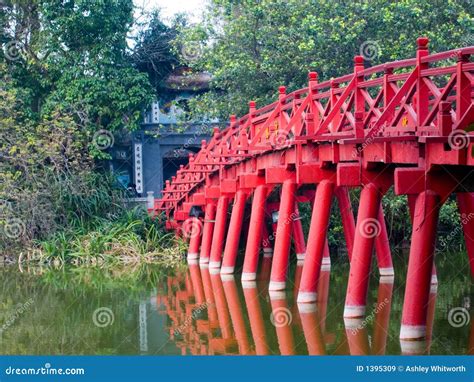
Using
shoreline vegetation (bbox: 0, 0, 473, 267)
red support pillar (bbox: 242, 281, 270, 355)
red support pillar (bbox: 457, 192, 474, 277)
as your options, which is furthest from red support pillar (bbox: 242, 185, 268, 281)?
shoreline vegetation (bbox: 0, 0, 473, 267)

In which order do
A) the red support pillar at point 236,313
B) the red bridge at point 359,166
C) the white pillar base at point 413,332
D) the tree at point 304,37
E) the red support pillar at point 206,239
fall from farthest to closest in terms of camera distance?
1. the tree at point 304,37
2. the red support pillar at point 206,239
3. the red support pillar at point 236,313
4. the white pillar base at point 413,332
5. the red bridge at point 359,166

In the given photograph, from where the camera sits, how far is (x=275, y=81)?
30344mm

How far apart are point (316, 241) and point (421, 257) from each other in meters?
4.20

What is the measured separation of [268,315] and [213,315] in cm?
121

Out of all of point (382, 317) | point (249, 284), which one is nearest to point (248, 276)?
point (249, 284)

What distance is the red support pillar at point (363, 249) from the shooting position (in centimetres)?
1538

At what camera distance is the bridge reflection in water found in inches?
570

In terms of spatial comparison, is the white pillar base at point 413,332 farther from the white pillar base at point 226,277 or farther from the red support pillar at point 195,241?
the red support pillar at point 195,241

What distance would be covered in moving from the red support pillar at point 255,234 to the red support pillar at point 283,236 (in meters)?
1.74

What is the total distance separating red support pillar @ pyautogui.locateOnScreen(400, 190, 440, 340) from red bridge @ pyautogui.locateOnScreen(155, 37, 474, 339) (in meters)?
0.01

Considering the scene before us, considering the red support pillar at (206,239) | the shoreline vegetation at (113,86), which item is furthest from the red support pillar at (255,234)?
the shoreline vegetation at (113,86)

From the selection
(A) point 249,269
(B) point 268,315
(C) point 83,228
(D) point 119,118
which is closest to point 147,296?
(A) point 249,269

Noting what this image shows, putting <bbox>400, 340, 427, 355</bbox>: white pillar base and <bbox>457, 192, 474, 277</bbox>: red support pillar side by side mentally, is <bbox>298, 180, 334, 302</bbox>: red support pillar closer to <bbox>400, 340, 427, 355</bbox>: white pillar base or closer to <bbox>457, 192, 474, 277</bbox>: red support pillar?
<bbox>457, 192, 474, 277</bbox>: red support pillar

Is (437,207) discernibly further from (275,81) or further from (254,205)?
(275,81)
